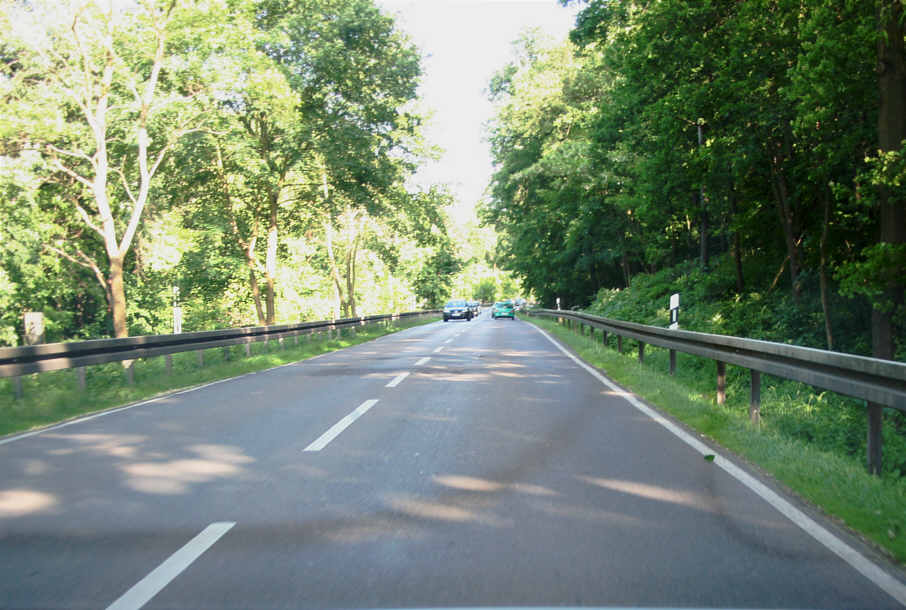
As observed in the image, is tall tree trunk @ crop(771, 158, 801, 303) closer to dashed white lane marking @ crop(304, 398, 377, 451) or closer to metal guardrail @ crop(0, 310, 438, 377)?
dashed white lane marking @ crop(304, 398, 377, 451)

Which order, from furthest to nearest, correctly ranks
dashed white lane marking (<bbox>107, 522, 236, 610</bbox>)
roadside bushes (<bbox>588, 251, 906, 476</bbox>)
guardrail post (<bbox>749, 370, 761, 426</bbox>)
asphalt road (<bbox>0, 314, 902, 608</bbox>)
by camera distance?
roadside bushes (<bbox>588, 251, 906, 476</bbox>), guardrail post (<bbox>749, 370, 761, 426</bbox>), asphalt road (<bbox>0, 314, 902, 608</bbox>), dashed white lane marking (<bbox>107, 522, 236, 610</bbox>)

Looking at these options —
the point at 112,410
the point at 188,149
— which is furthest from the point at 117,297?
the point at 112,410

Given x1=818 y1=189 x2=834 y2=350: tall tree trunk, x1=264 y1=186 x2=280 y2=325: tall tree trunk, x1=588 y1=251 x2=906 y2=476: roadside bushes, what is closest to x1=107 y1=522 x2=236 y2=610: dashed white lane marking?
x1=588 y1=251 x2=906 y2=476: roadside bushes

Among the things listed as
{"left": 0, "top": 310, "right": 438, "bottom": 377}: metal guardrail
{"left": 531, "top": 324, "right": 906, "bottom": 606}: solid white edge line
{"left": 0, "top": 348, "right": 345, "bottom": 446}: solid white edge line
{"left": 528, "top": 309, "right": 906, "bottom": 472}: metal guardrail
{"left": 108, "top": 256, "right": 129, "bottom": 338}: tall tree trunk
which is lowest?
{"left": 531, "top": 324, "right": 906, "bottom": 606}: solid white edge line

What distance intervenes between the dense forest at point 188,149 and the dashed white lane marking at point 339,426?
1222 centimetres

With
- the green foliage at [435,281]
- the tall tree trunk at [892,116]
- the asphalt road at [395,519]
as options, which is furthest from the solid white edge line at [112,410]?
the green foliage at [435,281]

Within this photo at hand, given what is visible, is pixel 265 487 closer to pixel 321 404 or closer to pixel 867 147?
pixel 321 404

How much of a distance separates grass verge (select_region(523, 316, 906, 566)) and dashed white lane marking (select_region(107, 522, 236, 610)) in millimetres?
3665

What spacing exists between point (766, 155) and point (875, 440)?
9.68 meters

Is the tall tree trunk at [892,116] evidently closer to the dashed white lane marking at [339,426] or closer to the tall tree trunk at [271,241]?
the dashed white lane marking at [339,426]

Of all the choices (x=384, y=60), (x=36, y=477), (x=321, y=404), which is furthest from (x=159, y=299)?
(x=36, y=477)

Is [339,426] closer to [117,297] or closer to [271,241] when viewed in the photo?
[117,297]

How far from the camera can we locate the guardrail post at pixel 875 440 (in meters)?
5.41

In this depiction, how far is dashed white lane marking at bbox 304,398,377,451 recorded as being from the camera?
22.0 ft
